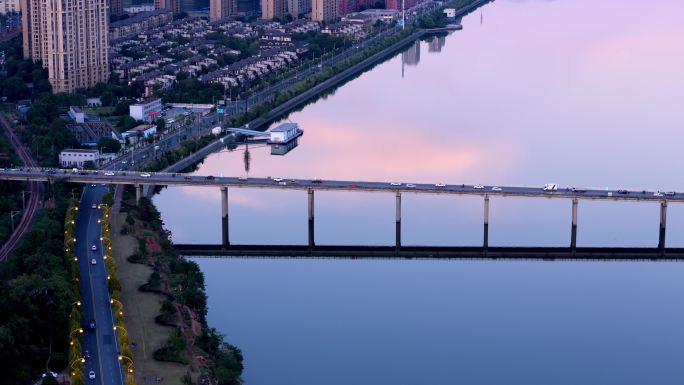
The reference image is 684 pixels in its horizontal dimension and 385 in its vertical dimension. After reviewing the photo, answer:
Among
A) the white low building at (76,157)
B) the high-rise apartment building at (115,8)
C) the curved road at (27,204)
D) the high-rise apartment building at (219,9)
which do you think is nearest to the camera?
the curved road at (27,204)

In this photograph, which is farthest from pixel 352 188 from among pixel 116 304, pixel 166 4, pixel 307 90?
pixel 166 4

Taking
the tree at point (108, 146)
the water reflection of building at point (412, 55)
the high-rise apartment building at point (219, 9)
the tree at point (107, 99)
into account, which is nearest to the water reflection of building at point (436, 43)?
the water reflection of building at point (412, 55)

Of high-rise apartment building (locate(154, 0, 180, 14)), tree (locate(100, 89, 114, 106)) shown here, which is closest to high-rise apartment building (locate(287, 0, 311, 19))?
high-rise apartment building (locate(154, 0, 180, 14))

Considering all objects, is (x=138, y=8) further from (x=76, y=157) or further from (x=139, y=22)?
(x=76, y=157)

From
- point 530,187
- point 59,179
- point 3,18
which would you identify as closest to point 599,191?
point 530,187

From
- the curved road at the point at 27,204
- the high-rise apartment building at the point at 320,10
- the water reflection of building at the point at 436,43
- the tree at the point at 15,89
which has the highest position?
the high-rise apartment building at the point at 320,10

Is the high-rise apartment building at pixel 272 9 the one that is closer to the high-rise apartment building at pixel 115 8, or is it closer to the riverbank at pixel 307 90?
the high-rise apartment building at pixel 115 8

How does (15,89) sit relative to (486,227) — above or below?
above
